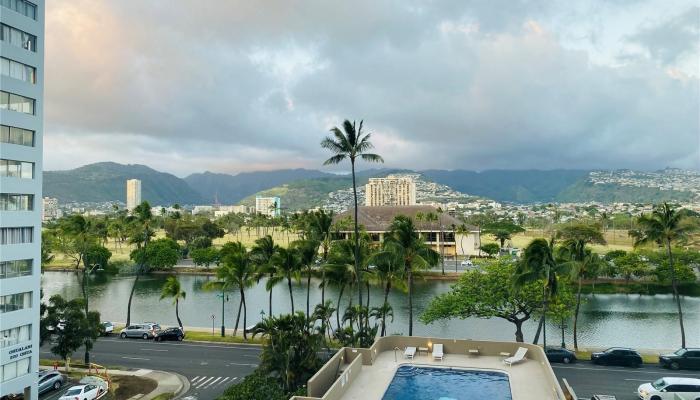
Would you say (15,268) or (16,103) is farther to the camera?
(15,268)

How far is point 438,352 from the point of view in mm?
26766

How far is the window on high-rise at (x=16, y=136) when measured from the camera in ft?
91.6

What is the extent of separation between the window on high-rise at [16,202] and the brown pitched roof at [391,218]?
86.9m

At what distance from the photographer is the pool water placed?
71.2 feet

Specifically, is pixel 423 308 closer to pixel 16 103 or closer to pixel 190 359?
pixel 190 359

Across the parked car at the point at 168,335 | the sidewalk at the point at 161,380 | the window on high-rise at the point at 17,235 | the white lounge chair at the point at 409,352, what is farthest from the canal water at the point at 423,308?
the window on high-rise at the point at 17,235

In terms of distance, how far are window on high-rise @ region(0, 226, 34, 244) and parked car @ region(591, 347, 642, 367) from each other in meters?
38.7

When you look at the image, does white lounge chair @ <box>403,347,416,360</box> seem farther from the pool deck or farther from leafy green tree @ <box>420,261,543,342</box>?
leafy green tree @ <box>420,261,543,342</box>

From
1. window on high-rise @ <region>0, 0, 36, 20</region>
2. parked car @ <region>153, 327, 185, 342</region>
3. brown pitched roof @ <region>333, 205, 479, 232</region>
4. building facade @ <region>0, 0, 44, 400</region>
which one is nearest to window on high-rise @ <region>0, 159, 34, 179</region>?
building facade @ <region>0, 0, 44, 400</region>

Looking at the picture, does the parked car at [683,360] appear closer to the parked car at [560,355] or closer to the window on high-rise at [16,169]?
the parked car at [560,355]

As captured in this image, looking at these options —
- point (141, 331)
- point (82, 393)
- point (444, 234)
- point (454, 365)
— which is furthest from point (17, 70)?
point (444, 234)

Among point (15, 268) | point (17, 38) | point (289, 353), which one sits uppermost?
point (17, 38)

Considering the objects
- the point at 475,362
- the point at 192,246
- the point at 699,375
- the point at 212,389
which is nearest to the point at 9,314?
the point at 212,389

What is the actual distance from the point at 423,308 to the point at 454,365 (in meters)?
36.5
